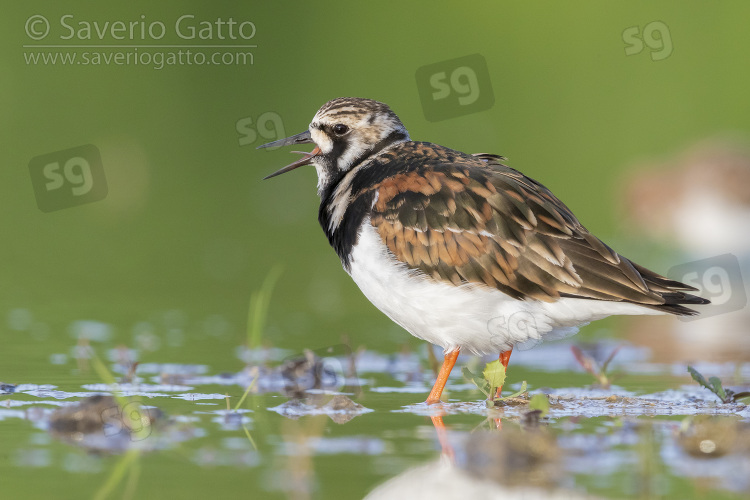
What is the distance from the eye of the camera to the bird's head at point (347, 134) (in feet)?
22.1

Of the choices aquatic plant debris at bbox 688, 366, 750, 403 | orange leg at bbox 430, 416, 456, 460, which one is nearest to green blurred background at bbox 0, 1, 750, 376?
aquatic plant debris at bbox 688, 366, 750, 403

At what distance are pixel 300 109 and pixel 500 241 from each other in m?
9.85

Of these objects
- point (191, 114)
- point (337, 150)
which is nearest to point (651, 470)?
point (337, 150)

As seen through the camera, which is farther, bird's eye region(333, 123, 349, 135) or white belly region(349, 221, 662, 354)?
bird's eye region(333, 123, 349, 135)

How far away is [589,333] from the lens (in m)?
9.03

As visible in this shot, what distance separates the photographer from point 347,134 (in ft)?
22.1

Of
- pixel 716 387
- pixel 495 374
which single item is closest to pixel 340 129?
pixel 495 374

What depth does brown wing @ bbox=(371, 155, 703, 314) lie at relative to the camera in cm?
559

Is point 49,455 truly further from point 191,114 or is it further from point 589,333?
point 191,114

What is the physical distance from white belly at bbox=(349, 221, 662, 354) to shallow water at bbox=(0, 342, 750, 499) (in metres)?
0.35


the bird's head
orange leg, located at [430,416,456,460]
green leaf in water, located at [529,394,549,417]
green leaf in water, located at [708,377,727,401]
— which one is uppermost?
the bird's head

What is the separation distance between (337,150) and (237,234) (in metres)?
6.80

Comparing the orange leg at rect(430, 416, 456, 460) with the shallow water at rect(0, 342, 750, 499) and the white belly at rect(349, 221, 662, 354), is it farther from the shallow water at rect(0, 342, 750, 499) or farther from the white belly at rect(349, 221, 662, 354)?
the white belly at rect(349, 221, 662, 354)

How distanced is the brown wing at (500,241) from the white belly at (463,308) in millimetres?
56
